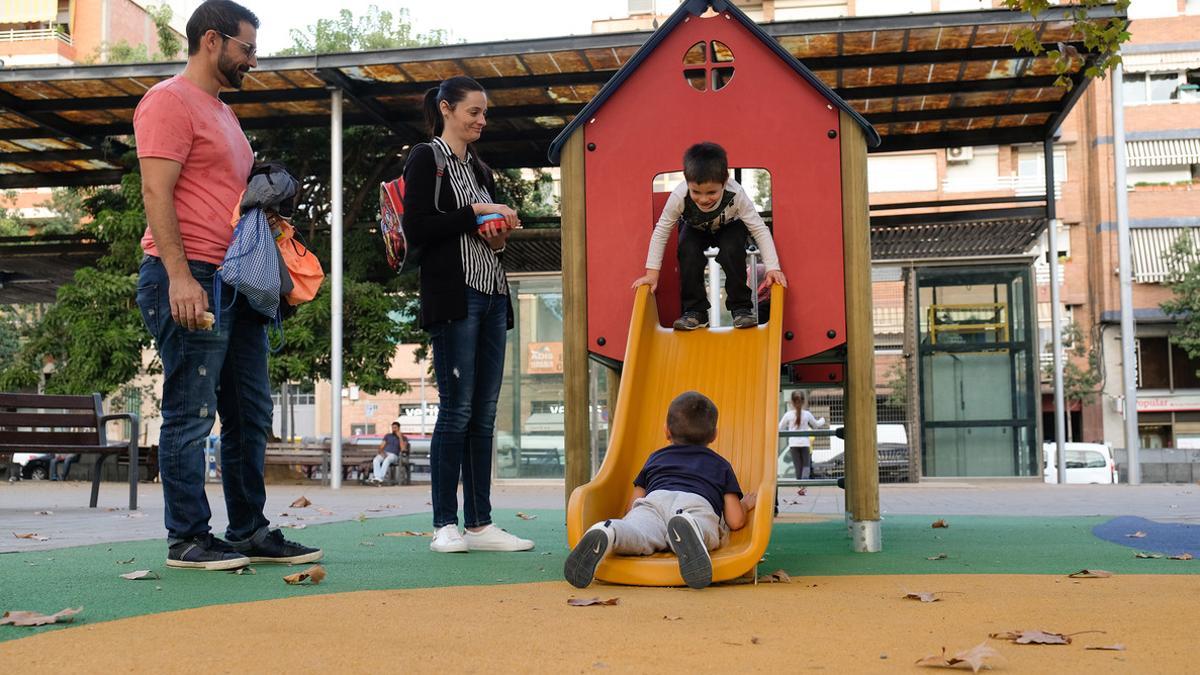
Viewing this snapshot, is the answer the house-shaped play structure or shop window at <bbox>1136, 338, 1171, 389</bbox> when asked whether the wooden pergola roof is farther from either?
shop window at <bbox>1136, 338, 1171, 389</bbox>

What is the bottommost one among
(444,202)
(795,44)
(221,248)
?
(221,248)

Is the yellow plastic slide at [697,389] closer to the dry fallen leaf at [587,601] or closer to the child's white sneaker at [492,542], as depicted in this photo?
the dry fallen leaf at [587,601]

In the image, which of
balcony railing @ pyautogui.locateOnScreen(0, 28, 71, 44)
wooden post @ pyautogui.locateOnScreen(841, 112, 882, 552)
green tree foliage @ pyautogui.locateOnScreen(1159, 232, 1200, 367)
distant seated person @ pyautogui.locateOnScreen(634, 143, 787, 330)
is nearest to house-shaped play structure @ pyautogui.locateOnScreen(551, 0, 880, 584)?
wooden post @ pyautogui.locateOnScreen(841, 112, 882, 552)

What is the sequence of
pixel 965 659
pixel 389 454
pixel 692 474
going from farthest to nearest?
pixel 389 454 < pixel 692 474 < pixel 965 659

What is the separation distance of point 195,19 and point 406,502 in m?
7.96

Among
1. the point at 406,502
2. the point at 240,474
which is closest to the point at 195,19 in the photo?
the point at 240,474

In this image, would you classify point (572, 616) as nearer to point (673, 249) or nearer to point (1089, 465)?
point (673, 249)

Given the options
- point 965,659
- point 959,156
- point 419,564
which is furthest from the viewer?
point 959,156

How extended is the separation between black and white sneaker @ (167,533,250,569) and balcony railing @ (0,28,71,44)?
48.9 metres

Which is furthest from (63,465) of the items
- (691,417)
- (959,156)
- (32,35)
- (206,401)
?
(32,35)

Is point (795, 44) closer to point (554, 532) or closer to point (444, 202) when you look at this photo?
point (554, 532)

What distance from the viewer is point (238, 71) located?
4531 millimetres

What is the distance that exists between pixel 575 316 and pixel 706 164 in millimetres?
995

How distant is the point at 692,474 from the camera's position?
4508 mm
